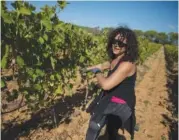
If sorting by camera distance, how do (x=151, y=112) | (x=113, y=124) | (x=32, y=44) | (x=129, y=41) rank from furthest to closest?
(x=151, y=112) → (x=32, y=44) → (x=113, y=124) → (x=129, y=41)

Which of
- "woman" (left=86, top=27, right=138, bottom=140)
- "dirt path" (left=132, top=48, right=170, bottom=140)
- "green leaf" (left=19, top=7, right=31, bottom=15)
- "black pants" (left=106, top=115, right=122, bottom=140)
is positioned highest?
"green leaf" (left=19, top=7, right=31, bottom=15)

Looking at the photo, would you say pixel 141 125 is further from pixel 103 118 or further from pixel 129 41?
pixel 129 41

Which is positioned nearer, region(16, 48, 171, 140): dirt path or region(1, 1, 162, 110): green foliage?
region(1, 1, 162, 110): green foliage

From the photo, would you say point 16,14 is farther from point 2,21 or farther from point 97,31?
point 97,31

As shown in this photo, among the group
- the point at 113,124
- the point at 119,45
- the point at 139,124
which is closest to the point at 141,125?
the point at 139,124

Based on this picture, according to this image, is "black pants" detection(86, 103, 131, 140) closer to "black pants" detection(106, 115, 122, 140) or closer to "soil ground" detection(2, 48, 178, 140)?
"black pants" detection(106, 115, 122, 140)

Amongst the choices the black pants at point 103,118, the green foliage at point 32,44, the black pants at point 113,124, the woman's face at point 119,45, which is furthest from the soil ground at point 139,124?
the woman's face at point 119,45

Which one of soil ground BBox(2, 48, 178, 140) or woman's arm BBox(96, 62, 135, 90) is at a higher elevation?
woman's arm BBox(96, 62, 135, 90)

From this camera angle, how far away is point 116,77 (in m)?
2.72

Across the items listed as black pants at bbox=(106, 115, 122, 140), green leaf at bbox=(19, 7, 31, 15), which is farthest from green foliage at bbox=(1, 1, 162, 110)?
black pants at bbox=(106, 115, 122, 140)

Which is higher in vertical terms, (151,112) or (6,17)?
(6,17)

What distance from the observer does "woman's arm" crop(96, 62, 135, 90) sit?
107 inches

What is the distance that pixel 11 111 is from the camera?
582cm

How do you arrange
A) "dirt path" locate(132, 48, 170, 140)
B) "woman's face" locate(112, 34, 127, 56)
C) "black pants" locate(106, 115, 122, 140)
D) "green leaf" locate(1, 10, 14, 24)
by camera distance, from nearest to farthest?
"green leaf" locate(1, 10, 14, 24) < "woman's face" locate(112, 34, 127, 56) < "black pants" locate(106, 115, 122, 140) < "dirt path" locate(132, 48, 170, 140)
